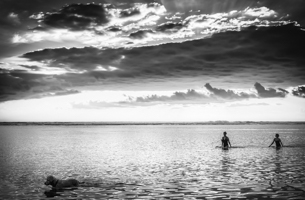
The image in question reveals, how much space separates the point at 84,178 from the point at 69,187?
5264 mm

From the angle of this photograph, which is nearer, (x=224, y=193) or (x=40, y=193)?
(x=224, y=193)

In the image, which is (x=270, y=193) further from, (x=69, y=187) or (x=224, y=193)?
(x=69, y=187)

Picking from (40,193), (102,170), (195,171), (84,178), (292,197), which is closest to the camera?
(292,197)

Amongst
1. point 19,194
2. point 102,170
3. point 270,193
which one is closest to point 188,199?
point 270,193

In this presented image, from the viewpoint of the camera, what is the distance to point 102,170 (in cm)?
3719

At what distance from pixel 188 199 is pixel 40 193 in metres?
11.6

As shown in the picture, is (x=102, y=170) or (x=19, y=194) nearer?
(x=19, y=194)

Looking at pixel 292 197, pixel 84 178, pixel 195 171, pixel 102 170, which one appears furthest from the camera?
pixel 102 170

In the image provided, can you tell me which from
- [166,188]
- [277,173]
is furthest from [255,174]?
[166,188]

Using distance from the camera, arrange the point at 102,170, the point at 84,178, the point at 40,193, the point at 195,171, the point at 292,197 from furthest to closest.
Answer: the point at 102,170
the point at 195,171
the point at 84,178
the point at 40,193
the point at 292,197

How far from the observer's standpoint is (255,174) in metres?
31.8

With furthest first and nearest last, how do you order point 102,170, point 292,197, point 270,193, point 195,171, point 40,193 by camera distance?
1. point 102,170
2. point 195,171
3. point 40,193
4. point 270,193
5. point 292,197

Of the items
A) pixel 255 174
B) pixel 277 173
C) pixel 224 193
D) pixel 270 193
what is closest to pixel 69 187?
pixel 224 193

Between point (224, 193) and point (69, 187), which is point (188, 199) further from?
point (69, 187)
